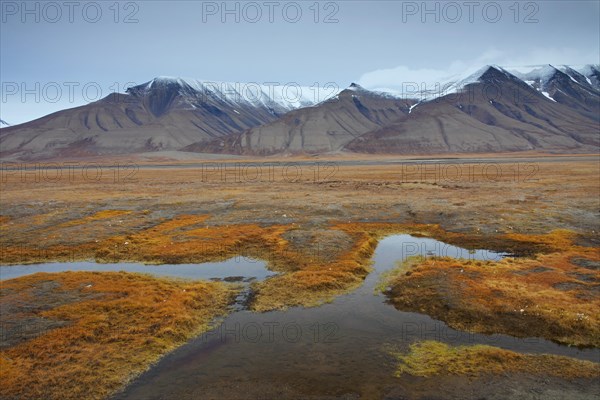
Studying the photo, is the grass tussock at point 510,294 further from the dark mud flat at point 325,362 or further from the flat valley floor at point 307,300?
the dark mud flat at point 325,362

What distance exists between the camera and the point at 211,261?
95.5 ft

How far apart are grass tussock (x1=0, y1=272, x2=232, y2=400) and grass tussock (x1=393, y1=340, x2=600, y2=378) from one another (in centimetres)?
919

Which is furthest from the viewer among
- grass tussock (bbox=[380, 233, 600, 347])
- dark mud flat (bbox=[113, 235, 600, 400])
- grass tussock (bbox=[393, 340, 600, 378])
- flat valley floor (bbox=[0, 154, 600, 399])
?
grass tussock (bbox=[380, 233, 600, 347])

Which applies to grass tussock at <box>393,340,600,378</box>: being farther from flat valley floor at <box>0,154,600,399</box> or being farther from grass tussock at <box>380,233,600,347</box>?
grass tussock at <box>380,233,600,347</box>

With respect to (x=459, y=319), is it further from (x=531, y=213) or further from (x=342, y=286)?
(x=531, y=213)

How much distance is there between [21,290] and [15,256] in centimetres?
1060

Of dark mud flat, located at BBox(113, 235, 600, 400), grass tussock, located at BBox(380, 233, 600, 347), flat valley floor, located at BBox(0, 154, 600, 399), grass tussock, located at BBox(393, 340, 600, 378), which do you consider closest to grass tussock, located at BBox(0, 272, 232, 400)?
flat valley floor, located at BBox(0, 154, 600, 399)

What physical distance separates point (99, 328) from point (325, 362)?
386 inches

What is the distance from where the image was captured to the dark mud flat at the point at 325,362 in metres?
13.4

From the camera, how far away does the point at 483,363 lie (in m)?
15.0

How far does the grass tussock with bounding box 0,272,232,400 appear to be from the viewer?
14078mm

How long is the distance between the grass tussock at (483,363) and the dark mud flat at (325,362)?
1.32 ft

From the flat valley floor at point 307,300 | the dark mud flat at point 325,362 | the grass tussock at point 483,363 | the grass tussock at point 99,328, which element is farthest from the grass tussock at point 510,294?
the grass tussock at point 99,328

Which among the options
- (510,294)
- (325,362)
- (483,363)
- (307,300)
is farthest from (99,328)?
(510,294)
